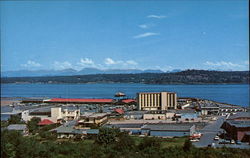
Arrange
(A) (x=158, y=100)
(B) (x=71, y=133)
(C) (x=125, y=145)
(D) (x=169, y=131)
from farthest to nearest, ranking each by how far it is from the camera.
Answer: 1. (A) (x=158, y=100)
2. (B) (x=71, y=133)
3. (D) (x=169, y=131)
4. (C) (x=125, y=145)

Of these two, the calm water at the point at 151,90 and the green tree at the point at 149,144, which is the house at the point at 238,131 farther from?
the calm water at the point at 151,90

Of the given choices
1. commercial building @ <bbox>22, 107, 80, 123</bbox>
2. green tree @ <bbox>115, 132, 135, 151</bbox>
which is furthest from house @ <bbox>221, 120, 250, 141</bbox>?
commercial building @ <bbox>22, 107, 80, 123</bbox>

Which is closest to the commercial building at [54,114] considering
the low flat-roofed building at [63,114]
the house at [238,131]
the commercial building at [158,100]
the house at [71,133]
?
the low flat-roofed building at [63,114]

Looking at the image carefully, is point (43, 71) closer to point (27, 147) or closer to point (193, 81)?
point (193, 81)

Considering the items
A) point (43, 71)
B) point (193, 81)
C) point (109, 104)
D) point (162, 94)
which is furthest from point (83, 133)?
point (43, 71)

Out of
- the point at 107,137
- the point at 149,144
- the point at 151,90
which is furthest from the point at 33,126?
the point at 151,90

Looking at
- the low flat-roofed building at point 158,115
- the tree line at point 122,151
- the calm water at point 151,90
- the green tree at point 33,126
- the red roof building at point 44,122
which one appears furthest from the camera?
the calm water at point 151,90

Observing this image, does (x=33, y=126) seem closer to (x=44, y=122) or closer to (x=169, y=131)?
(x=44, y=122)
